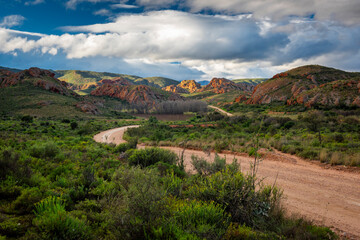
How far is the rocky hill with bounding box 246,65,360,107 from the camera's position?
48969mm

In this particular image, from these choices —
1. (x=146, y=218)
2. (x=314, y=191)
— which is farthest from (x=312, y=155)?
(x=146, y=218)

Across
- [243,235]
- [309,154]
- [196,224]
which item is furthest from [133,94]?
[243,235]

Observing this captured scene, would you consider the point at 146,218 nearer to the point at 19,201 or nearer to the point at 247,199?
the point at 247,199

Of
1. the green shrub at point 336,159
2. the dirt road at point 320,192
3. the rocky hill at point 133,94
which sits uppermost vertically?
the rocky hill at point 133,94

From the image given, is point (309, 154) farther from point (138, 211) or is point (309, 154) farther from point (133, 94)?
point (133, 94)

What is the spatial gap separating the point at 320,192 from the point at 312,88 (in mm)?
74093

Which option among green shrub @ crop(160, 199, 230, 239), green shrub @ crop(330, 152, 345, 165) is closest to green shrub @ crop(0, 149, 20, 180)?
green shrub @ crop(160, 199, 230, 239)

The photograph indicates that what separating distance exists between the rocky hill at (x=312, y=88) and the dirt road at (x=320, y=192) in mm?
45841

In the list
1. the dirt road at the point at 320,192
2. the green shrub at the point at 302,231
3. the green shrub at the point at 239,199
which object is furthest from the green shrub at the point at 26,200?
the dirt road at the point at 320,192

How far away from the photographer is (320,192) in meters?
7.60

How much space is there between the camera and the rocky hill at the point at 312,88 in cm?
4897

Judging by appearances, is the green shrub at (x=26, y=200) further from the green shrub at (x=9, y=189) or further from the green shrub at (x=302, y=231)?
the green shrub at (x=302, y=231)

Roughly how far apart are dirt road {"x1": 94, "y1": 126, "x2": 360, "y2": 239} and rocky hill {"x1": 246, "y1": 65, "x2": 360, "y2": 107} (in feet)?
150

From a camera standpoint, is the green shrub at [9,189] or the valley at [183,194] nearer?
the valley at [183,194]
